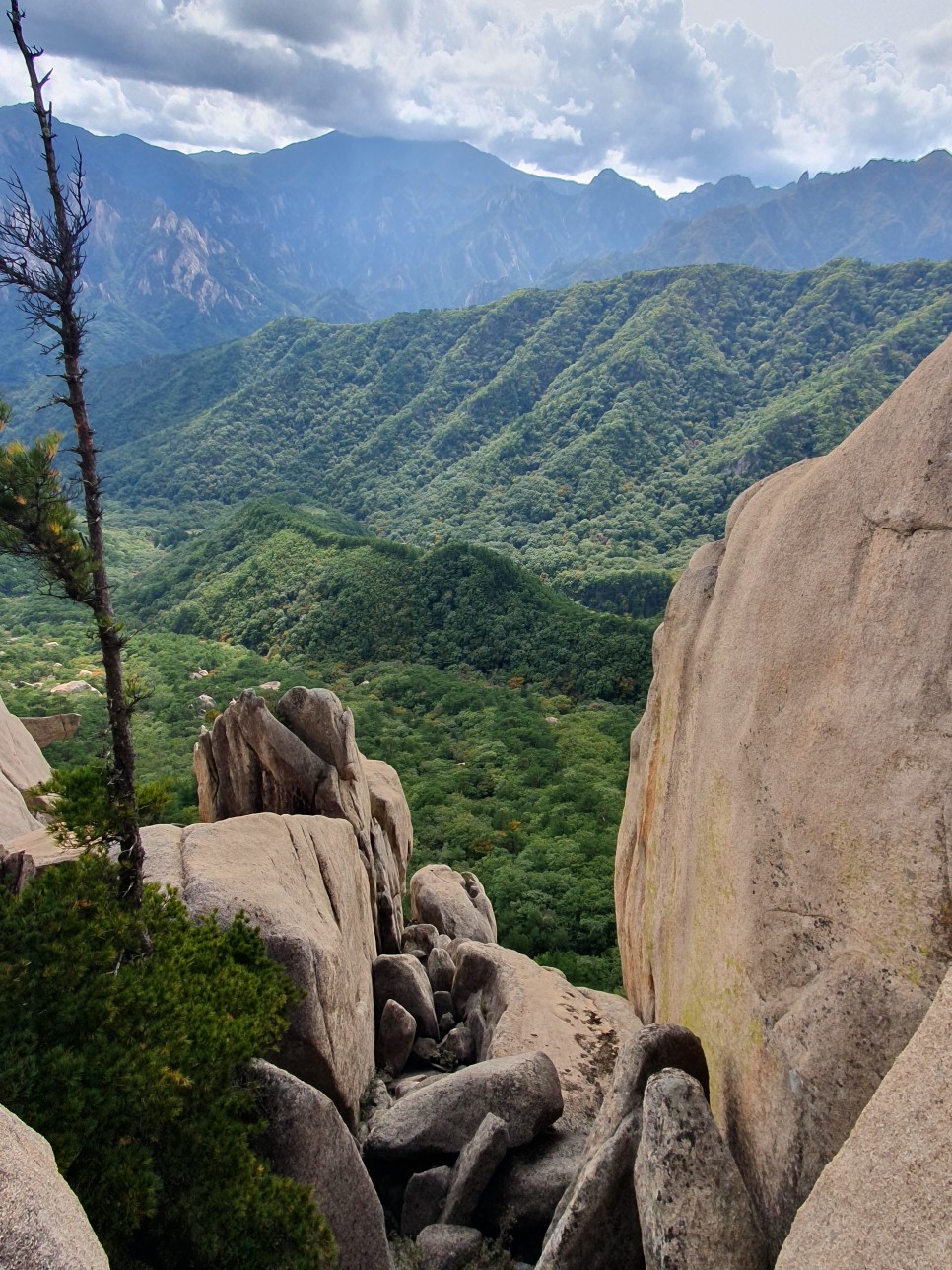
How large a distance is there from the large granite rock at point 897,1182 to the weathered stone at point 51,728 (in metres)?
42.6

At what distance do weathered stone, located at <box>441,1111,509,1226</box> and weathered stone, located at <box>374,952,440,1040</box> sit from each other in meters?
5.43

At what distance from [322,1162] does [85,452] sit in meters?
9.38

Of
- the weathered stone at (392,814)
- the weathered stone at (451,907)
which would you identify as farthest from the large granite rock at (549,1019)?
the weathered stone at (392,814)

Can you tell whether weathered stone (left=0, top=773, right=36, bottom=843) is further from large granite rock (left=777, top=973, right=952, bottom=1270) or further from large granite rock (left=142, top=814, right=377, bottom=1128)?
large granite rock (left=777, top=973, right=952, bottom=1270)

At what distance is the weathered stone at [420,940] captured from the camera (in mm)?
20266

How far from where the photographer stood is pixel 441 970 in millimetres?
→ 18750

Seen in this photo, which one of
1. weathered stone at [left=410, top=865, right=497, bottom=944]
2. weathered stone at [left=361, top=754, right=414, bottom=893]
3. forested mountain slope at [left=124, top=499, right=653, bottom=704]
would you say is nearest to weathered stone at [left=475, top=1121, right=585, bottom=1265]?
weathered stone at [left=361, top=754, right=414, bottom=893]

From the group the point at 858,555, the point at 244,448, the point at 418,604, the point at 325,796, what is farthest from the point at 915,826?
the point at 244,448

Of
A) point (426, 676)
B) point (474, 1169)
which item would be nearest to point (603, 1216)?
point (474, 1169)

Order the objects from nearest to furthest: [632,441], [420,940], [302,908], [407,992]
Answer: [302,908] < [407,992] < [420,940] < [632,441]

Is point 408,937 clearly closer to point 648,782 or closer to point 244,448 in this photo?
point 648,782

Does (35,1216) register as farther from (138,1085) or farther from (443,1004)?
(443,1004)

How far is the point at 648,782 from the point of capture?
45.2 ft

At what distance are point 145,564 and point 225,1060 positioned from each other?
422 feet
